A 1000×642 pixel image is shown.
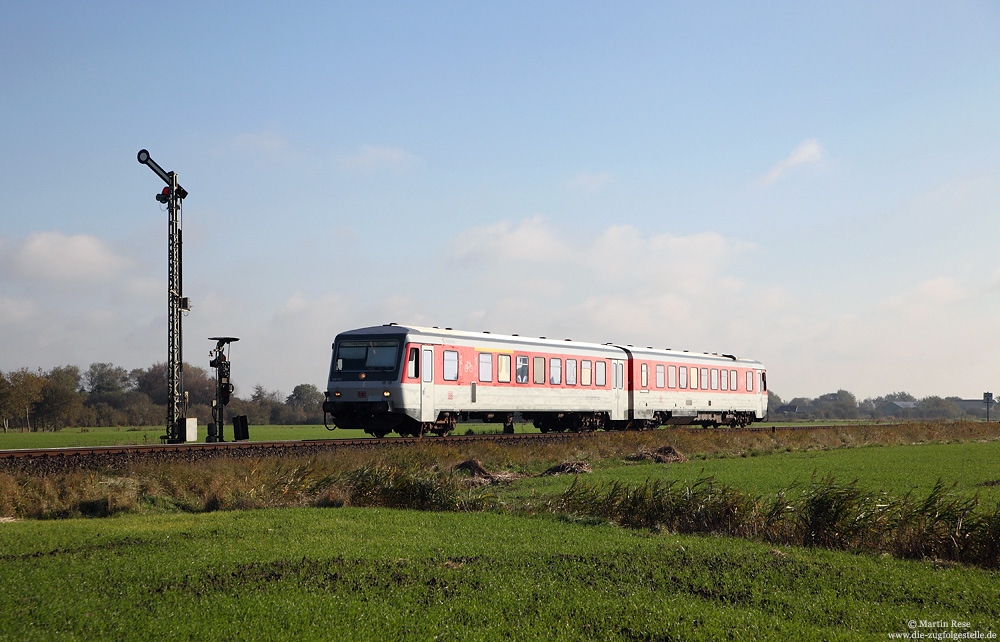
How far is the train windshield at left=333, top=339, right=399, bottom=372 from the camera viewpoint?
28938mm

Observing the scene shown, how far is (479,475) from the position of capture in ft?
71.5

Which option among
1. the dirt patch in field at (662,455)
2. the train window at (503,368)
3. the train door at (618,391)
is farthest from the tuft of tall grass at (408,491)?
the train door at (618,391)

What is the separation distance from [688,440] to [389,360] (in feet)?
37.5

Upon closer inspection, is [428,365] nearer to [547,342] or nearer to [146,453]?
Answer: [547,342]

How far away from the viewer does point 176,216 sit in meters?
31.4

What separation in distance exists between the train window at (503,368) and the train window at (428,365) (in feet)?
11.5

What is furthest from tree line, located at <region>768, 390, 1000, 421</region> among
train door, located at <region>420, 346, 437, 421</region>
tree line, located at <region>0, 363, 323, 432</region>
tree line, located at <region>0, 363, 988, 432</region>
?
train door, located at <region>420, 346, 437, 421</region>

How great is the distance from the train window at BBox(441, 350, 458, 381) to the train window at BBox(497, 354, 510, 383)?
89.3 inches

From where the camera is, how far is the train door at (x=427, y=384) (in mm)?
29328

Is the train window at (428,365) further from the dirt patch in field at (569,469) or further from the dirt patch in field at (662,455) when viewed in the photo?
the dirt patch in field at (662,455)

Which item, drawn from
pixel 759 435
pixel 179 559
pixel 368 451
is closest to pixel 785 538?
pixel 179 559

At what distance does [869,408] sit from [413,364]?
158801 mm

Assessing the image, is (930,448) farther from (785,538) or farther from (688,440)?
(785,538)

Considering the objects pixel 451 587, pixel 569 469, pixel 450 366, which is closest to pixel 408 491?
pixel 451 587
